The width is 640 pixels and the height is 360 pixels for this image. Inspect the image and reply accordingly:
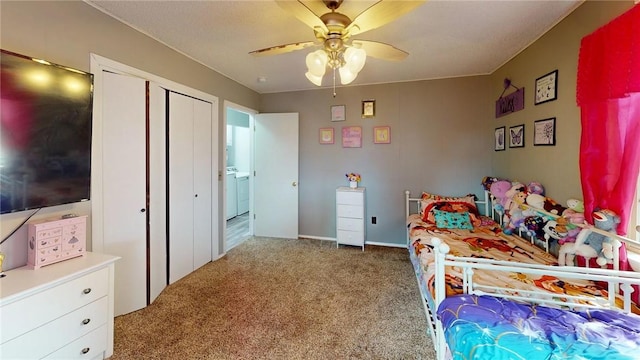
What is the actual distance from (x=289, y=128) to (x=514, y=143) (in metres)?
3.00

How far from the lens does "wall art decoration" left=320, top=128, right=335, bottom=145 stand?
4.20 meters

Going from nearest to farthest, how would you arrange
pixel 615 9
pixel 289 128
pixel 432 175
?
pixel 615 9 < pixel 432 175 < pixel 289 128

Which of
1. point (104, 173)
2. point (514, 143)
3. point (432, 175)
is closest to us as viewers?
point (104, 173)

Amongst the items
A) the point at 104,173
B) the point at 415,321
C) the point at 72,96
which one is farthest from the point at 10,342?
the point at 415,321

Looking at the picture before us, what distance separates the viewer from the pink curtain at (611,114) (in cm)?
141

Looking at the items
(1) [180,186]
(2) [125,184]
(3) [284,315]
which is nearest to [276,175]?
(1) [180,186]

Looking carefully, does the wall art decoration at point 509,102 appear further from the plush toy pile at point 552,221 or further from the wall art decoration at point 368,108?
the wall art decoration at point 368,108

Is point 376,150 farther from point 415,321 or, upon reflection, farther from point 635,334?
point 635,334

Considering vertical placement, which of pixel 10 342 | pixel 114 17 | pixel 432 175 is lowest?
pixel 10 342

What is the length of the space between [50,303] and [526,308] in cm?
244

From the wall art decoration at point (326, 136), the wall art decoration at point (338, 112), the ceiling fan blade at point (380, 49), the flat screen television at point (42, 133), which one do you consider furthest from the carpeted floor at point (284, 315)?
the wall art decoration at point (338, 112)

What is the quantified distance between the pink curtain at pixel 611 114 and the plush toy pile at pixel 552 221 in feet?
0.34

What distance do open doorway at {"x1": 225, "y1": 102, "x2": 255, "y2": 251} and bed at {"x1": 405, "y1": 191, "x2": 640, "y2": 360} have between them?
3.38 m

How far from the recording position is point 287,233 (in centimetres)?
439
